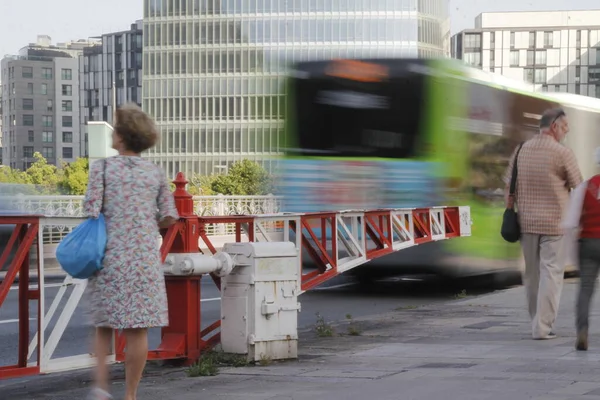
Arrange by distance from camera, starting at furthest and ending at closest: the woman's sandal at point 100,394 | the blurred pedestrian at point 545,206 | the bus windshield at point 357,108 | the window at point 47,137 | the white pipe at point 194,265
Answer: the window at point 47,137, the bus windshield at point 357,108, the blurred pedestrian at point 545,206, the white pipe at point 194,265, the woman's sandal at point 100,394

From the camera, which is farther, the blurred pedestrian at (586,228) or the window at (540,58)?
the window at (540,58)

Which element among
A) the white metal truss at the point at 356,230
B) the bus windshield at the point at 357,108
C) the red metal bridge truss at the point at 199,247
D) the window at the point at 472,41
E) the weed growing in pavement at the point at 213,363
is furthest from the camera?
the window at the point at 472,41

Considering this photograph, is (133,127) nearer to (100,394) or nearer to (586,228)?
(100,394)

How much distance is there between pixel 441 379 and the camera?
7.64m

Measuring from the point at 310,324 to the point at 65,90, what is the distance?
18282 centimetres

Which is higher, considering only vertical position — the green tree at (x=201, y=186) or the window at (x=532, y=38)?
the window at (x=532, y=38)

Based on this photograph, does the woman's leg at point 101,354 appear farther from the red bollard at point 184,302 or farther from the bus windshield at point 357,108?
the bus windshield at point 357,108

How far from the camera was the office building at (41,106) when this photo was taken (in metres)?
187

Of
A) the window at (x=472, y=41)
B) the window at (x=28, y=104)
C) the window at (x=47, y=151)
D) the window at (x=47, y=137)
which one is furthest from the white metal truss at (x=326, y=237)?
the window at (x=28, y=104)

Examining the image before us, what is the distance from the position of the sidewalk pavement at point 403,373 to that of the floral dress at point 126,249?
0.97 metres

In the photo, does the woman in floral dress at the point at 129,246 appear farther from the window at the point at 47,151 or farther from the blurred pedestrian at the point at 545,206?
the window at the point at 47,151

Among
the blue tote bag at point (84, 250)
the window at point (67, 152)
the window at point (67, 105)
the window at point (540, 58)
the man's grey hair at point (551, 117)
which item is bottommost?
the blue tote bag at point (84, 250)

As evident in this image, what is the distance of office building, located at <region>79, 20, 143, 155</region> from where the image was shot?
165500mm

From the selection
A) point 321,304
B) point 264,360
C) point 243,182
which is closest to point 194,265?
point 264,360
